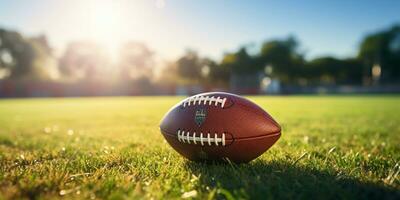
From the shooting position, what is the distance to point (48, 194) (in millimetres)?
1578

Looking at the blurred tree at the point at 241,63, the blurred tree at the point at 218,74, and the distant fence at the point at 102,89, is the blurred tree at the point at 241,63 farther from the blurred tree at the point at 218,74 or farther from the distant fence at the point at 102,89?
the distant fence at the point at 102,89

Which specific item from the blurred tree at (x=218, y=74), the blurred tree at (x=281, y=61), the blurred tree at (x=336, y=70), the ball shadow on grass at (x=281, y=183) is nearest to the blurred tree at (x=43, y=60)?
the blurred tree at (x=218, y=74)

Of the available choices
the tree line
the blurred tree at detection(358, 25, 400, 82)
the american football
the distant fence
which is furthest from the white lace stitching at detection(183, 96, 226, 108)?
the blurred tree at detection(358, 25, 400, 82)

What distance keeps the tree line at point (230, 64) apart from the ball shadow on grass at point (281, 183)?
5175 centimetres

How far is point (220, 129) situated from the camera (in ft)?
7.12

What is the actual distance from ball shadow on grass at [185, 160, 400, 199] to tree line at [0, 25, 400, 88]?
2037 inches

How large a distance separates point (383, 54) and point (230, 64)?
1096 inches

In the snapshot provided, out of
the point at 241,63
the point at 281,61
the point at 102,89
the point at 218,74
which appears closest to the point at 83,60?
the point at 102,89

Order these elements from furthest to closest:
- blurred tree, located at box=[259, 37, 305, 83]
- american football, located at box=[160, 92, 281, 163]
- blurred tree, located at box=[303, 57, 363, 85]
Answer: blurred tree, located at box=[303, 57, 363, 85], blurred tree, located at box=[259, 37, 305, 83], american football, located at box=[160, 92, 281, 163]

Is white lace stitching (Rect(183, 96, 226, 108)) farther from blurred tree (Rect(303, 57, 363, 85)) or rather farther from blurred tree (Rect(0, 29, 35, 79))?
blurred tree (Rect(303, 57, 363, 85))

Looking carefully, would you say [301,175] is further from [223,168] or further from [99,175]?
[99,175]

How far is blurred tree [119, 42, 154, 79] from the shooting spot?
59.1 m

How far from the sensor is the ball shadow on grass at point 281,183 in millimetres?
1604

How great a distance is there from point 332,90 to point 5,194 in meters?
55.9
